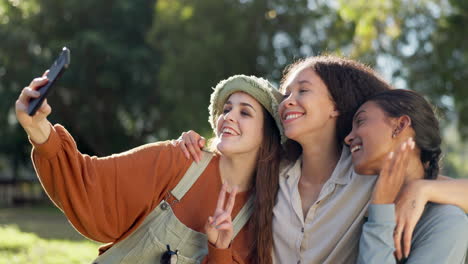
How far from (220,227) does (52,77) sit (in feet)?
4.45

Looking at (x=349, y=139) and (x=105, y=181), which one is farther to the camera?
(x=349, y=139)

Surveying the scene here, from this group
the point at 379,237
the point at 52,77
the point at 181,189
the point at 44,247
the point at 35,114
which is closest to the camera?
the point at 52,77

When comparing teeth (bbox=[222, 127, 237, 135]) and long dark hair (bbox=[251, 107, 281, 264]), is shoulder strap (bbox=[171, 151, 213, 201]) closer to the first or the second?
teeth (bbox=[222, 127, 237, 135])

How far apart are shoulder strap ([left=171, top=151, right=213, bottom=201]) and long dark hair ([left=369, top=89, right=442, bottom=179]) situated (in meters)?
1.29

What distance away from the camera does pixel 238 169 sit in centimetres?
452

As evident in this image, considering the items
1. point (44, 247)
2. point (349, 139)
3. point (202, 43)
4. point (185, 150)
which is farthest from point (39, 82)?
point (202, 43)

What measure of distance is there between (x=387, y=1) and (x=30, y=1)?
617 inches

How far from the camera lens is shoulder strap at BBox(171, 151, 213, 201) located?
13.9 feet

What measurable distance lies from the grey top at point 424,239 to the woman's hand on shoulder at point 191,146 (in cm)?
137

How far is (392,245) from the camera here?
137 inches

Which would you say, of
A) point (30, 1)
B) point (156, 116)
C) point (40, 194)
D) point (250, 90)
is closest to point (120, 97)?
point (156, 116)

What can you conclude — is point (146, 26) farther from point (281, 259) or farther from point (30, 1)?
point (281, 259)

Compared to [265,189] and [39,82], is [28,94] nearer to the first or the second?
[39,82]

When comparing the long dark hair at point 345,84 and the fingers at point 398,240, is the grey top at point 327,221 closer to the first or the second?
the long dark hair at point 345,84
